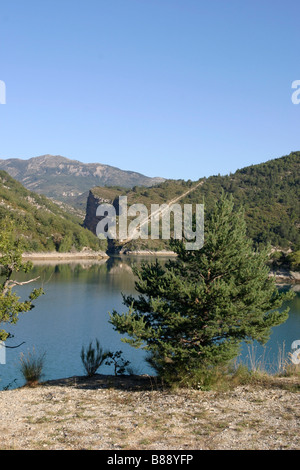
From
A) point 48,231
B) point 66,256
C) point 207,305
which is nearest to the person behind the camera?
point 207,305

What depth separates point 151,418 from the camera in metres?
6.36

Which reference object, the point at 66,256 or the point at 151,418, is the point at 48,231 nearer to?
the point at 66,256

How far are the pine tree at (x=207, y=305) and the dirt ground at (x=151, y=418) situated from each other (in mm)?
770

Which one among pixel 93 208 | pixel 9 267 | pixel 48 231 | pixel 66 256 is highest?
pixel 93 208

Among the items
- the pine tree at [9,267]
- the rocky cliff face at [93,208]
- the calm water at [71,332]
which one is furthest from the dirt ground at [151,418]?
the rocky cliff face at [93,208]

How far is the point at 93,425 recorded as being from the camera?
6.09m

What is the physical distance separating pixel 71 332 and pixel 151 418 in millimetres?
19178

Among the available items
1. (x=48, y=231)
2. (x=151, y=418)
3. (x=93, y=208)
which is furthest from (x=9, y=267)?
(x=93, y=208)

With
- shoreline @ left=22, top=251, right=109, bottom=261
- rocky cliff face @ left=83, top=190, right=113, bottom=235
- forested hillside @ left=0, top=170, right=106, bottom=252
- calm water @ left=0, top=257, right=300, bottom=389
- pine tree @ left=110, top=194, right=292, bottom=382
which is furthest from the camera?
rocky cliff face @ left=83, top=190, right=113, bottom=235

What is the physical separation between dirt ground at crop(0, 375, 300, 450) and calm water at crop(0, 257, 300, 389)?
9.17 feet

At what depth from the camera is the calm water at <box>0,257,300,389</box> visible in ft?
55.7

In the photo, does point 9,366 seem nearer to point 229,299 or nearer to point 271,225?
point 229,299

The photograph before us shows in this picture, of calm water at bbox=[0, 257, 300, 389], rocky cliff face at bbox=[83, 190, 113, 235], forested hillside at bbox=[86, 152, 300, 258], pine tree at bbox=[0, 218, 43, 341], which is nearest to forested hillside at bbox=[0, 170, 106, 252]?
forested hillside at bbox=[86, 152, 300, 258]

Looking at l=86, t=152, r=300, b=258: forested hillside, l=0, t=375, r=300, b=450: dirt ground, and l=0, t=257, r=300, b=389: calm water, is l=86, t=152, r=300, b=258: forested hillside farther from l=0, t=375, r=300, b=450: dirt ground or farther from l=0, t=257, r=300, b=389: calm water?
l=0, t=375, r=300, b=450: dirt ground
